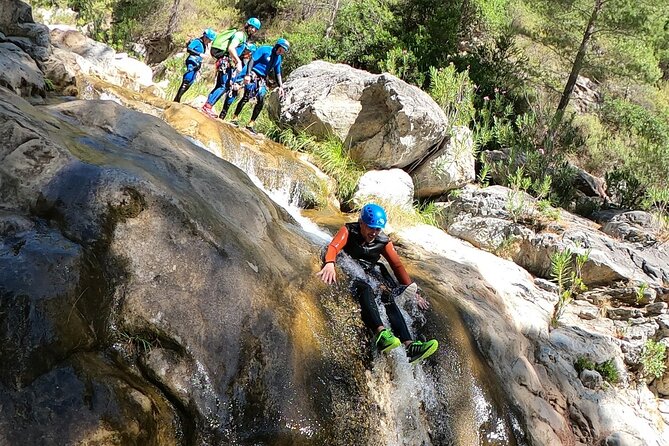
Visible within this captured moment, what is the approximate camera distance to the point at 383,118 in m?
9.57

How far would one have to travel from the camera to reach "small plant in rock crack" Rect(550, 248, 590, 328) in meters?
7.42

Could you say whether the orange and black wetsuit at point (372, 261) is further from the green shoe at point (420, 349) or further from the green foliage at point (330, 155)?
the green foliage at point (330, 155)

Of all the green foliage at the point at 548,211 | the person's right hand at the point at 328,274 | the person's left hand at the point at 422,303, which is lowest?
the green foliage at the point at 548,211

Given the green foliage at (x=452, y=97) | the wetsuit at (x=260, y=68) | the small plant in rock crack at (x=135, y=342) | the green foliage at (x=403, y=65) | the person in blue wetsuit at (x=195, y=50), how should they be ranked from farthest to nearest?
1. the green foliage at (x=403, y=65)
2. the green foliage at (x=452, y=97)
3. the wetsuit at (x=260, y=68)
4. the person in blue wetsuit at (x=195, y=50)
5. the small plant in rock crack at (x=135, y=342)

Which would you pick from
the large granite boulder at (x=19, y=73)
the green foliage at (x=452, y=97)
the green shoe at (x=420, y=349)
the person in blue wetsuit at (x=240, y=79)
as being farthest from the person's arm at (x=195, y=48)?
the green shoe at (x=420, y=349)

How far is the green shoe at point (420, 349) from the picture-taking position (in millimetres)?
4332

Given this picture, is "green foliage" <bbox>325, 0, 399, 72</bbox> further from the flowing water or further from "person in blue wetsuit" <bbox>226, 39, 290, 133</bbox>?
the flowing water

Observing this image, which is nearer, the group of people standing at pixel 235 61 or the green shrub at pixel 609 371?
the green shrub at pixel 609 371

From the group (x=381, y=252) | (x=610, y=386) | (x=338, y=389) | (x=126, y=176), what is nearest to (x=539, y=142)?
(x=610, y=386)

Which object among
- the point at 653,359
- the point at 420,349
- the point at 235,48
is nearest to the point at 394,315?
the point at 420,349

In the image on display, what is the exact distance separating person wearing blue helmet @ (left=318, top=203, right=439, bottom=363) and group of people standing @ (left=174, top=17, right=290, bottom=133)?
4.59 m

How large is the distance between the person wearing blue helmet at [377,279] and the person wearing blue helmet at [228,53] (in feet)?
14.9

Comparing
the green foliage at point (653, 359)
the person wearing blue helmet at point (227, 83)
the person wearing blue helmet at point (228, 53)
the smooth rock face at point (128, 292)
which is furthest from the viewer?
the person wearing blue helmet at point (227, 83)

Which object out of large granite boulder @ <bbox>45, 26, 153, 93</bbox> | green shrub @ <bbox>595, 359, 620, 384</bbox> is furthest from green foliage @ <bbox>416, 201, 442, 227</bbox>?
large granite boulder @ <bbox>45, 26, 153, 93</bbox>
